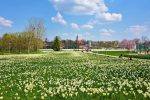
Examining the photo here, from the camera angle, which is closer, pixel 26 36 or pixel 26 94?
pixel 26 94

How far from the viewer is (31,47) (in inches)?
5113

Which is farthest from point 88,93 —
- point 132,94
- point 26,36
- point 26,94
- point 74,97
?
point 26,36

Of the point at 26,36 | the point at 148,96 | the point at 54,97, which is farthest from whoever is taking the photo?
the point at 26,36

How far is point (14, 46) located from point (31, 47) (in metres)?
7.72

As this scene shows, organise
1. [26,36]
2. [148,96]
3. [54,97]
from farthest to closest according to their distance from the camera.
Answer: [26,36], [54,97], [148,96]

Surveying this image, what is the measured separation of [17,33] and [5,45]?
12.2m

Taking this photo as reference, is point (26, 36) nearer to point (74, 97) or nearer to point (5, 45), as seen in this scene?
point (5, 45)

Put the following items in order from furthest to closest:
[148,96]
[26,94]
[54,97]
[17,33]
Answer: [17,33], [26,94], [54,97], [148,96]

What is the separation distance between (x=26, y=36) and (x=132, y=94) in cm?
11448

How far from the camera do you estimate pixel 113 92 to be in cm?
1138

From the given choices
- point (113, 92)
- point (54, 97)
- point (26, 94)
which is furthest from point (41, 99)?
point (113, 92)

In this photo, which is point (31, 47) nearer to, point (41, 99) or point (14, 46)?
point (14, 46)

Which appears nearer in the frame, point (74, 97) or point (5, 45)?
point (74, 97)

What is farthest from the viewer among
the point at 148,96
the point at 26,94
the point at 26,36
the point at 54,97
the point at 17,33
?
the point at 17,33
